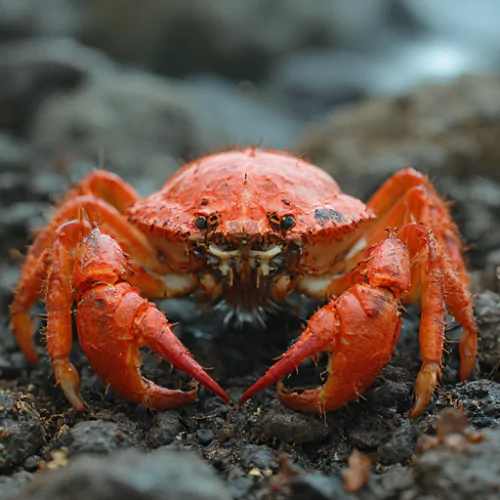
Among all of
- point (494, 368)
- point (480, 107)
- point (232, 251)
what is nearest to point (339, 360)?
point (232, 251)

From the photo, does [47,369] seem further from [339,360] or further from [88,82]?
[88,82]

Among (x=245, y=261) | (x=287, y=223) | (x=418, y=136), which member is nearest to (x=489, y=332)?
(x=287, y=223)

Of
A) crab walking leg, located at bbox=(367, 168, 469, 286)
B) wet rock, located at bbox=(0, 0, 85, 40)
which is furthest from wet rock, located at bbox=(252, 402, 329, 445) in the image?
wet rock, located at bbox=(0, 0, 85, 40)

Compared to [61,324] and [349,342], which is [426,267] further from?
[61,324]

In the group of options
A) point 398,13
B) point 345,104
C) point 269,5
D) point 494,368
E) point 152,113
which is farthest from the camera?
point 398,13

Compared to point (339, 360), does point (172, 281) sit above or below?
above
